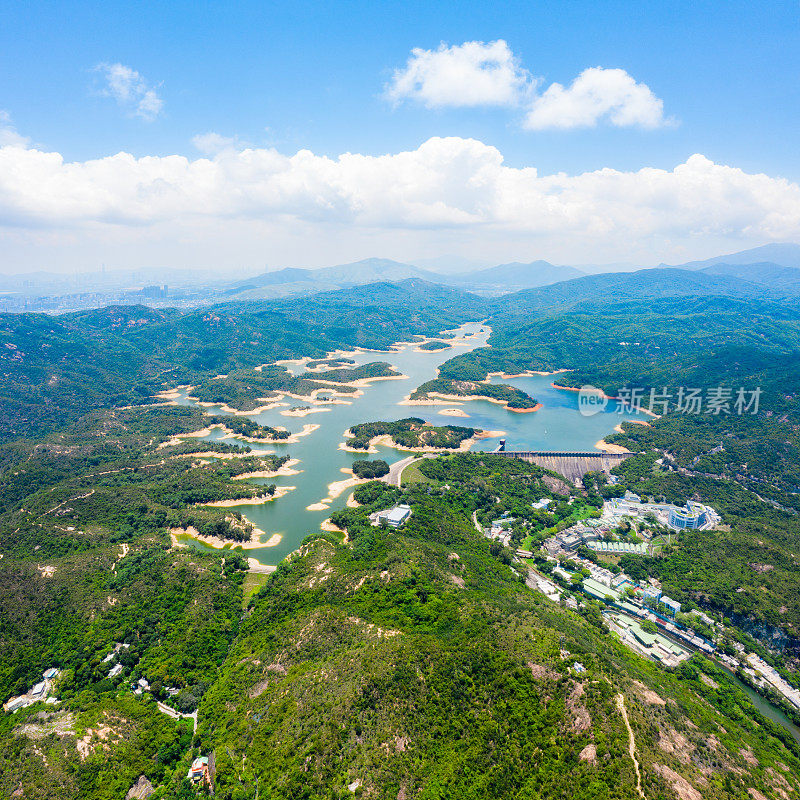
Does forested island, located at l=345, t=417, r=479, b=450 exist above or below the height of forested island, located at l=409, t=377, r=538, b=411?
above

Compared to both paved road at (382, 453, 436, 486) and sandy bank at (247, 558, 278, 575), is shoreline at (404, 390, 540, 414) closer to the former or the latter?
paved road at (382, 453, 436, 486)

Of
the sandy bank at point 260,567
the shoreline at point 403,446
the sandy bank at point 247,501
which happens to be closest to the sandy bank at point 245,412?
the shoreline at point 403,446

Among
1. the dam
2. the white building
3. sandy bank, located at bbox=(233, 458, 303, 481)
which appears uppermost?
the white building

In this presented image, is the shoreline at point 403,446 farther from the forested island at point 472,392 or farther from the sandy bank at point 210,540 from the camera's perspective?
the sandy bank at point 210,540

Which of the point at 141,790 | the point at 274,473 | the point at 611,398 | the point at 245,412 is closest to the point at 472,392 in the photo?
the point at 611,398

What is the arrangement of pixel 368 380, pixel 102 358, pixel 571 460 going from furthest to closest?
pixel 368 380, pixel 102 358, pixel 571 460

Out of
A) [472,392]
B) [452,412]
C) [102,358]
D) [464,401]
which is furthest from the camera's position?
[102,358]

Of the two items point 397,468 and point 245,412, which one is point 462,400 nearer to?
point 397,468

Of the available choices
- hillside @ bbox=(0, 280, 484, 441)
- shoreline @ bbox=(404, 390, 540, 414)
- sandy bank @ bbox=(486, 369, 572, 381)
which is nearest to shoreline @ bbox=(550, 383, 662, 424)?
sandy bank @ bbox=(486, 369, 572, 381)
